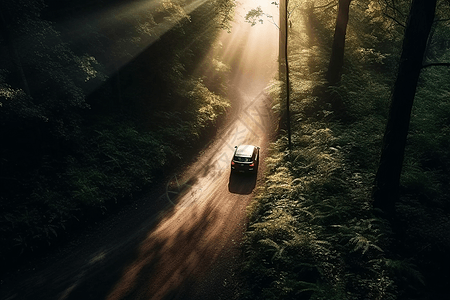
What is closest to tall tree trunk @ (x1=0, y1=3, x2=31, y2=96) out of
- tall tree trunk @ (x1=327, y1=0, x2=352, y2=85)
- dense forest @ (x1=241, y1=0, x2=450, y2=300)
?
dense forest @ (x1=241, y1=0, x2=450, y2=300)

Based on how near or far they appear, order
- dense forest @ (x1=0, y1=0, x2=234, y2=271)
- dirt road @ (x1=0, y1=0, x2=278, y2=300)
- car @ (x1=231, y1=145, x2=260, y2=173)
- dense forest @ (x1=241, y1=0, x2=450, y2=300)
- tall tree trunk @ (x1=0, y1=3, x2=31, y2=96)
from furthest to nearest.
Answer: car @ (x1=231, y1=145, x2=260, y2=173)
dense forest @ (x1=0, y1=0, x2=234, y2=271)
tall tree trunk @ (x1=0, y1=3, x2=31, y2=96)
dirt road @ (x1=0, y1=0, x2=278, y2=300)
dense forest @ (x1=241, y1=0, x2=450, y2=300)

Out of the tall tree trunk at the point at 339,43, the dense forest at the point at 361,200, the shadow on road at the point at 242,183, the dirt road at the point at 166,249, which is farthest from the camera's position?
the tall tree trunk at the point at 339,43

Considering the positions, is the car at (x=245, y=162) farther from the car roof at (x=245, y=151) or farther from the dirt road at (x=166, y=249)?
the dirt road at (x=166, y=249)

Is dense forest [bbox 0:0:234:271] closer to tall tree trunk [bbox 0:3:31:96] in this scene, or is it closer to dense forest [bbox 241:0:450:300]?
tall tree trunk [bbox 0:3:31:96]

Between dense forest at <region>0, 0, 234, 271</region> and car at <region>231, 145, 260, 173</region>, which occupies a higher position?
dense forest at <region>0, 0, 234, 271</region>

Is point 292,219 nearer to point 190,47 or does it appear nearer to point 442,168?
point 442,168

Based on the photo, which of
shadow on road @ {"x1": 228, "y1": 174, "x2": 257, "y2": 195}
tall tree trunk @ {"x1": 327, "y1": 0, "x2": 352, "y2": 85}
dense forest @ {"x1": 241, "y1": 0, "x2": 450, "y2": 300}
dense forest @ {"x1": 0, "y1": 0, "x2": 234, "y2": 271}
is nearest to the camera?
dense forest @ {"x1": 241, "y1": 0, "x2": 450, "y2": 300}

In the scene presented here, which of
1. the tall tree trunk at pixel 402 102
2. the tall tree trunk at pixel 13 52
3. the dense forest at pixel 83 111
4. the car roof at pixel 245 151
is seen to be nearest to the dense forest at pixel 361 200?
the tall tree trunk at pixel 402 102
